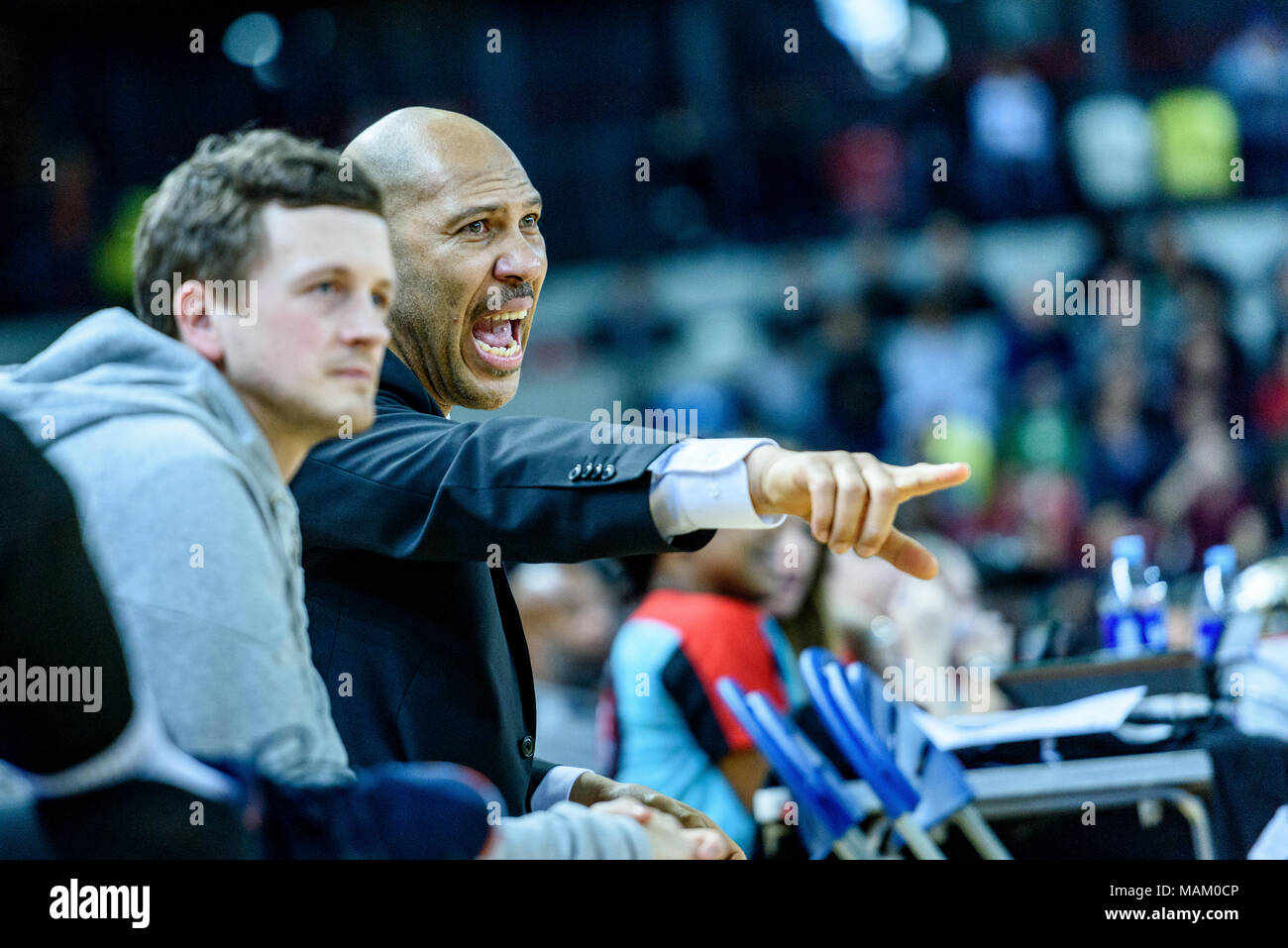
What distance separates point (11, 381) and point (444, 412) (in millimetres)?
636

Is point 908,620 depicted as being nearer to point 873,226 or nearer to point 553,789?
point 553,789

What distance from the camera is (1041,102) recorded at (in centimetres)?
775

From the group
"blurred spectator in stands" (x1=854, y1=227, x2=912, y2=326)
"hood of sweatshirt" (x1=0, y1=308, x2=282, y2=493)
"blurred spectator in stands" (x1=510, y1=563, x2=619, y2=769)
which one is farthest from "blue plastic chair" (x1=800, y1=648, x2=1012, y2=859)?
"blurred spectator in stands" (x1=854, y1=227, x2=912, y2=326)

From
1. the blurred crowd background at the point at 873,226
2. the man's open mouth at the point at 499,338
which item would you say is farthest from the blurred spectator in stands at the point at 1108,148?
the man's open mouth at the point at 499,338

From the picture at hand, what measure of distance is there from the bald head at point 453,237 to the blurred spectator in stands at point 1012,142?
6.10 meters

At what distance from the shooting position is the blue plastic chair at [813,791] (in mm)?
3160

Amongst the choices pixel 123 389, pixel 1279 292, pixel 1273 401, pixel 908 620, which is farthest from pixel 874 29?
pixel 123 389

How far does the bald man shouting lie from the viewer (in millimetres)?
1584

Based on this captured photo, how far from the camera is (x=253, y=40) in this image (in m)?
3.58

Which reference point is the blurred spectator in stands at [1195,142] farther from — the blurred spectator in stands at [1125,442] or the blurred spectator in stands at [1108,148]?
the blurred spectator in stands at [1125,442]

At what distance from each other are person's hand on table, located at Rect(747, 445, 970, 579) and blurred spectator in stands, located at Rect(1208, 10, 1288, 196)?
6505mm

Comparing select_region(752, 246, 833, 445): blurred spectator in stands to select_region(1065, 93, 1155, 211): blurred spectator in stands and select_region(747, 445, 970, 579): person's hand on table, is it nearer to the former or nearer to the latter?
select_region(1065, 93, 1155, 211): blurred spectator in stands
